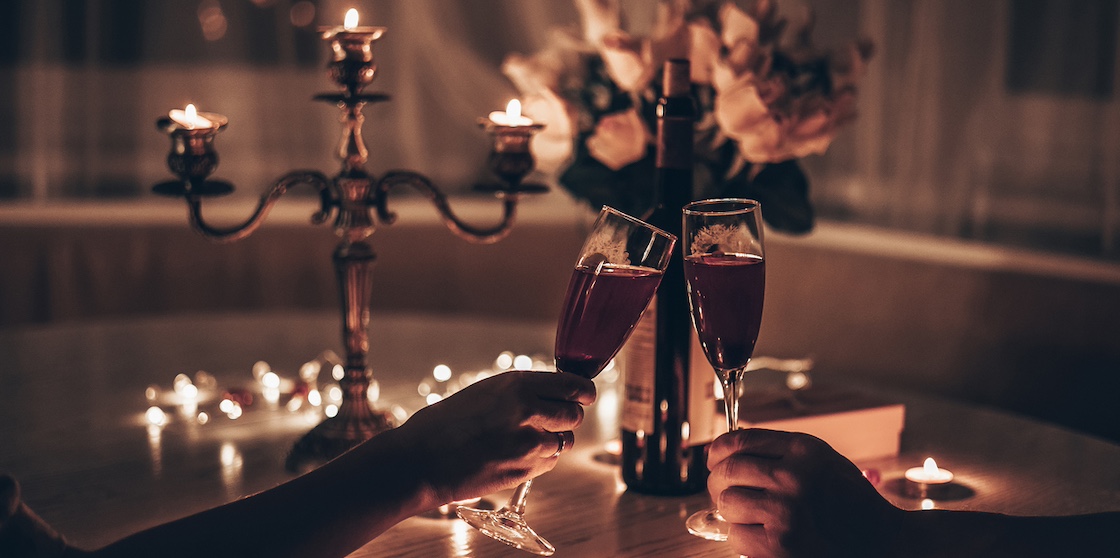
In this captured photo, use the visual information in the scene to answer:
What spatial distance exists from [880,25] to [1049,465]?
155 cm

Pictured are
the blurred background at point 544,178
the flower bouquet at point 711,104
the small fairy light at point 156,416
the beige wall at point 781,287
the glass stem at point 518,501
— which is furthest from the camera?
the blurred background at point 544,178

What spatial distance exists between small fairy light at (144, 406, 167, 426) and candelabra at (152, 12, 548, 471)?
9.8 inches

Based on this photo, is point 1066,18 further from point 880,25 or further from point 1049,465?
point 1049,465

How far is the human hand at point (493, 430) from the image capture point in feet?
2.96

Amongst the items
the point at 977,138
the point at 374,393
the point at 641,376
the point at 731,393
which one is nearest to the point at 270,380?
the point at 374,393

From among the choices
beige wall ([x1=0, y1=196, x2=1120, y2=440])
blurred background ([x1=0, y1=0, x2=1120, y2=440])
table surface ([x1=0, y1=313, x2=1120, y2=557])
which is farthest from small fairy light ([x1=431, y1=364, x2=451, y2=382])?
blurred background ([x1=0, y1=0, x2=1120, y2=440])

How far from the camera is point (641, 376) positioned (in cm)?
107

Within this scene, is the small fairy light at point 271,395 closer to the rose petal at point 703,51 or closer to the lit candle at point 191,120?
the lit candle at point 191,120

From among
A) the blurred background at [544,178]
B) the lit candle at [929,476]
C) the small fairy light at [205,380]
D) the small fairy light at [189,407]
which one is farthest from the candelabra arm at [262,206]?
the blurred background at [544,178]

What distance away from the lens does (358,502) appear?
864 millimetres

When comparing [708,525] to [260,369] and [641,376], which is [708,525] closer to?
[641,376]

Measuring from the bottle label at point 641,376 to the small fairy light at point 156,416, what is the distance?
616mm

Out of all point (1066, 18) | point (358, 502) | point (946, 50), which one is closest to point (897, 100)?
point (946, 50)

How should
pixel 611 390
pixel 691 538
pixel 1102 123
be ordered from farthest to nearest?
pixel 1102 123 → pixel 611 390 → pixel 691 538
